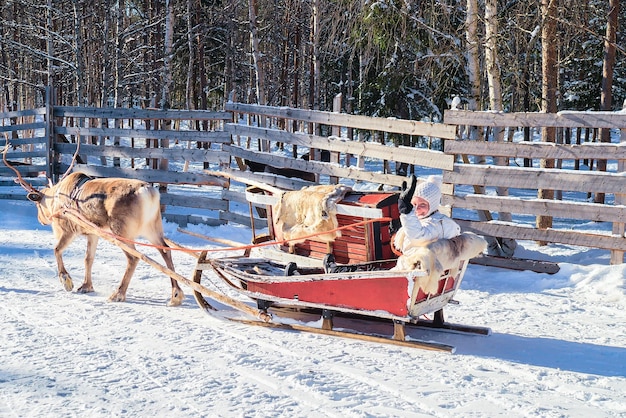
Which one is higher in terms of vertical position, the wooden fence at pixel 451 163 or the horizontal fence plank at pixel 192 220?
the wooden fence at pixel 451 163

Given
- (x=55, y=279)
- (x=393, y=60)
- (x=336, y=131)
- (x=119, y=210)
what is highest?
(x=393, y=60)

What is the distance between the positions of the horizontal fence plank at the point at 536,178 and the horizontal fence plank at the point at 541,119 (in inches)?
19.4

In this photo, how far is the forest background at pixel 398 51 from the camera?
33.3 ft

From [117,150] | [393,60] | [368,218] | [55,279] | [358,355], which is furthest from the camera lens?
[393,60]

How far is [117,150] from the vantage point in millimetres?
12242

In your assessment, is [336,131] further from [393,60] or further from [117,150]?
[393,60]

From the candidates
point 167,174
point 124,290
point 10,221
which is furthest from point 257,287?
point 10,221

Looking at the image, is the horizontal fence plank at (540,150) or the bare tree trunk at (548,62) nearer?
the horizontal fence plank at (540,150)

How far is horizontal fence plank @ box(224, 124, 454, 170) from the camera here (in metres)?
7.90

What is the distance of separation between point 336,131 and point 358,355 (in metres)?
4.95

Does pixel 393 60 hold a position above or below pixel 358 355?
above

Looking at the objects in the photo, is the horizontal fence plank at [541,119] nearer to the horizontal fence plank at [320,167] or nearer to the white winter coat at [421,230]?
the horizontal fence plank at [320,167]

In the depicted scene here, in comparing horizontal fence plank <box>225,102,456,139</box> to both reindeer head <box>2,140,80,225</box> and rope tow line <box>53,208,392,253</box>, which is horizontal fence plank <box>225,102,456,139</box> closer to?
rope tow line <box>53,208,392,253</box>

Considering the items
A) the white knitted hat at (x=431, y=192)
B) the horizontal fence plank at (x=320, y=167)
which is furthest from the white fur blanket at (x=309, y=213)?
the horizontal fence plank at (x=320, y=167)
